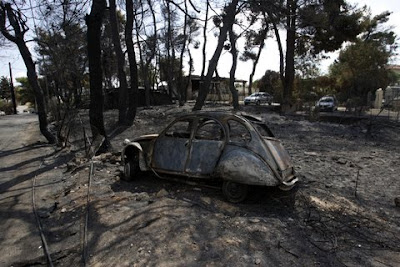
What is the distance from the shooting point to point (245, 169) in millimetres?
4605

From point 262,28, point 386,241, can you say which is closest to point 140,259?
point 386,241

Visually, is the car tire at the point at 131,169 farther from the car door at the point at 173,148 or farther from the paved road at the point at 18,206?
the paved road at the point at 18,206

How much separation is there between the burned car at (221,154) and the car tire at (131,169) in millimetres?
20

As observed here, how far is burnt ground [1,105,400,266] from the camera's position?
3332 millimetres

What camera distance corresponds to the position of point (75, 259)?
11.1 feet

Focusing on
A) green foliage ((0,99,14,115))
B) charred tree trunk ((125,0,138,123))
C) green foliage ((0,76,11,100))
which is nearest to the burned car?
charred tree trunk ((125,0,138,123))

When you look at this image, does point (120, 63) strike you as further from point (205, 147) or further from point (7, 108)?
point (7, 108)

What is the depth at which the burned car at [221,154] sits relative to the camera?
462cm

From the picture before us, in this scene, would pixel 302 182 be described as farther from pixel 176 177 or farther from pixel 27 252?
pixel 27 252

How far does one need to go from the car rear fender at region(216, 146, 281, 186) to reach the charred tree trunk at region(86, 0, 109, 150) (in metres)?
5.43

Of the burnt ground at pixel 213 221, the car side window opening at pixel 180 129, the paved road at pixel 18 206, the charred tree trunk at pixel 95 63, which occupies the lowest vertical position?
the paved road at pixel 18 206

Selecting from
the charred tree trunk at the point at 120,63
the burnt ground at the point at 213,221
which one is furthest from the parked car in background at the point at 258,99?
the burnt ground at the point at 213,221

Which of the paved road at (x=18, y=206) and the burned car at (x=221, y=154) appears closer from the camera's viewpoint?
the paved road at (x=18, y=206)

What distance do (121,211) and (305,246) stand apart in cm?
264
